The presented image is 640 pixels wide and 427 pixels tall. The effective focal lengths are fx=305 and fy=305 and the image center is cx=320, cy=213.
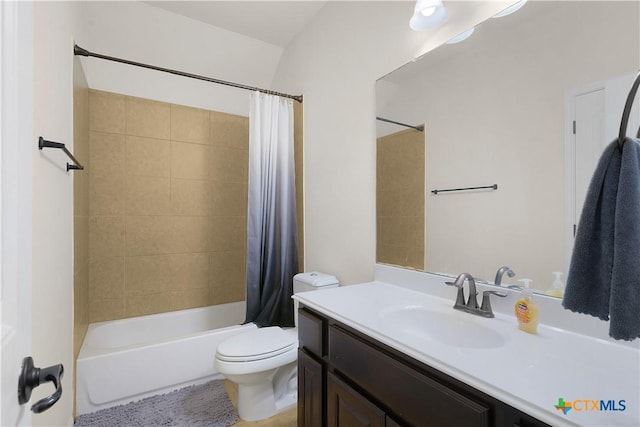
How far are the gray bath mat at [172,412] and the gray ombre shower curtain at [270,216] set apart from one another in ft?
1.83

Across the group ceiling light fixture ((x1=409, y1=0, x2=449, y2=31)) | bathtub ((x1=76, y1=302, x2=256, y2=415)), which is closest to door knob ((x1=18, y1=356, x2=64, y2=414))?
bathtub ((x1=76, y1=302, x2=256, y2=415))

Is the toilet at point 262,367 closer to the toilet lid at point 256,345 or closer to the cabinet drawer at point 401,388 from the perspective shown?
the toilet lid at point 256,345

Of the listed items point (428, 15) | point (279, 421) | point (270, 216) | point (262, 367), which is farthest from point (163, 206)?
point (428, 15)

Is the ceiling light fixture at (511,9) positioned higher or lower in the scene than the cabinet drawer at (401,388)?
higher

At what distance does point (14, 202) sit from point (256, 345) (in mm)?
1400

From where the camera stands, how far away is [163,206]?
2.57 metres

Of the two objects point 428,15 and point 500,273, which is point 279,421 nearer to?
point 500,273

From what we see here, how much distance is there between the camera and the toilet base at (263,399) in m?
1.69

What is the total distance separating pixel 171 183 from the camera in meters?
2.59

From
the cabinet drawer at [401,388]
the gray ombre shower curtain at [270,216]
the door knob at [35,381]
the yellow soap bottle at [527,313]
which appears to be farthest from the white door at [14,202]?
the gray ombre shower curtain at [270,216]

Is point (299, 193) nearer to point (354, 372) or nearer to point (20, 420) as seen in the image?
point (354, 372)

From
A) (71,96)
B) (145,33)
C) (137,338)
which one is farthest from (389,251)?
(145,33)

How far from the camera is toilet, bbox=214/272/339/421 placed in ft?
5.14

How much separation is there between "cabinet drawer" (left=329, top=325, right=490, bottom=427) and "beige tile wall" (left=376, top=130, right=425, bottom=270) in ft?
1.97
